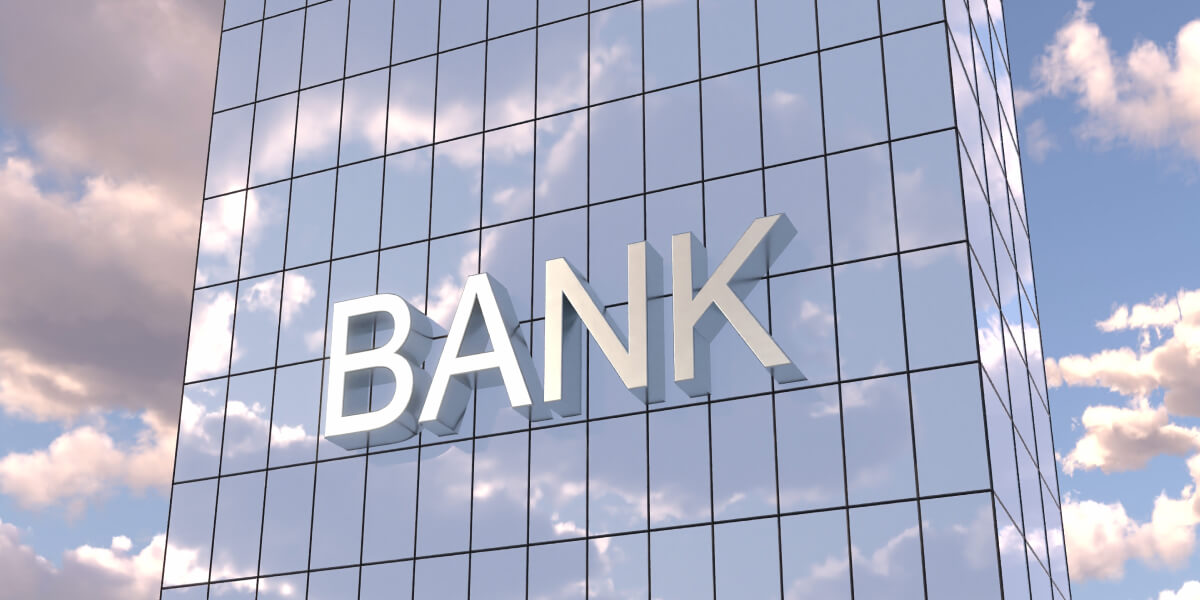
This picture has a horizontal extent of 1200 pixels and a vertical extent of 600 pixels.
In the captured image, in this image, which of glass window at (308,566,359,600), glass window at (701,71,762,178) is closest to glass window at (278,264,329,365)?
glass window at (308,566,359,600)

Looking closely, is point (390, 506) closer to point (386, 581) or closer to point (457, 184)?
point (386, 581)

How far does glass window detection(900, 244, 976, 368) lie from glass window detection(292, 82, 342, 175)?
1701 cm

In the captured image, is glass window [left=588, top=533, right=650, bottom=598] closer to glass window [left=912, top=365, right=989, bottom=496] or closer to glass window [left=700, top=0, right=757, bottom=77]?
glass window [left=912, top=365, right=989, bottom=496]

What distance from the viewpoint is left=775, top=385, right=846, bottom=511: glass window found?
3031cm

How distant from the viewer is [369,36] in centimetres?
4122

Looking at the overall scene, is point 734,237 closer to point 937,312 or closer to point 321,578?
point 937,312

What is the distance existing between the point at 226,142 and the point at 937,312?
22.0m

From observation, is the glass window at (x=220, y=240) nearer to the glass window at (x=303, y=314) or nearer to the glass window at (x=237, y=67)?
the glass window at (x=303, y=314)

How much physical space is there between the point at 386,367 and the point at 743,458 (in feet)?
31.1

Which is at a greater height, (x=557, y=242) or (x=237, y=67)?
(x=237, y=67)

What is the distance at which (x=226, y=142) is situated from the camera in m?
42.3

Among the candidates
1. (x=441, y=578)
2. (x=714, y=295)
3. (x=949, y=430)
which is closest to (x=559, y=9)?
(x=714, y=295)

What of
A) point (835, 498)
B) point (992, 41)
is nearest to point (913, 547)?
point (835, 498)

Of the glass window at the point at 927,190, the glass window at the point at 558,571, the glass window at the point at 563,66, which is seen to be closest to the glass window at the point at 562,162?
the glass window at the point at 563,66
